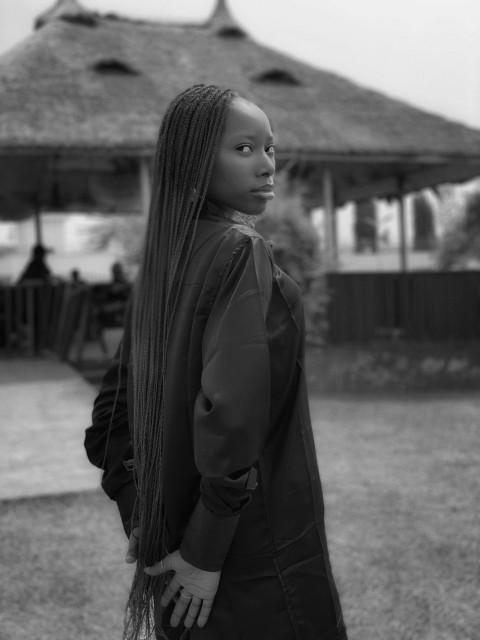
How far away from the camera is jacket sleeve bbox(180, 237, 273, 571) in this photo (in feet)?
3.88

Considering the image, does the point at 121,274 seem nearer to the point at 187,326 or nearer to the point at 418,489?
the point at 418,489

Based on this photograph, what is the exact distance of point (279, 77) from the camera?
14.9 m

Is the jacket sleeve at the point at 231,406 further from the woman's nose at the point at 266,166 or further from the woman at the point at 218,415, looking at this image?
the woman's nose at the point at 266,166

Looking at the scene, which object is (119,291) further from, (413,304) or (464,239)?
(464,239)

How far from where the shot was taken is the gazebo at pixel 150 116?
11.4 metres

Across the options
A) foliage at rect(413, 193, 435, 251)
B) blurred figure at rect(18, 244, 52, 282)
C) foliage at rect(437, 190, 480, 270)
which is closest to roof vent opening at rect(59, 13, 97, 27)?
blurred figure at rect(18, 244, 52, 282)

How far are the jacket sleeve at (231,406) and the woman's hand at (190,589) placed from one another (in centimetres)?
3

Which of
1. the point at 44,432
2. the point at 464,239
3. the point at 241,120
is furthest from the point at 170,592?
the point at 464,239

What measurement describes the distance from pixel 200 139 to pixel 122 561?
255 centimetres

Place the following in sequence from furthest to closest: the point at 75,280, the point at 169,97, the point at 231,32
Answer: the point at 231,32
the point at 169,97
the point at 75,280

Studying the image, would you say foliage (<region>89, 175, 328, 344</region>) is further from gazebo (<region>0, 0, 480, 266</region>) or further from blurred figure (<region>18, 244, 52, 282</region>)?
blurred figure (<region>18, 244, 52, 282</region>)

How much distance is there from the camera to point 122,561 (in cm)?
347

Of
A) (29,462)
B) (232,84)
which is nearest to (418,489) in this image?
(29,462)

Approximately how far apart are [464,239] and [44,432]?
28.3 metres
